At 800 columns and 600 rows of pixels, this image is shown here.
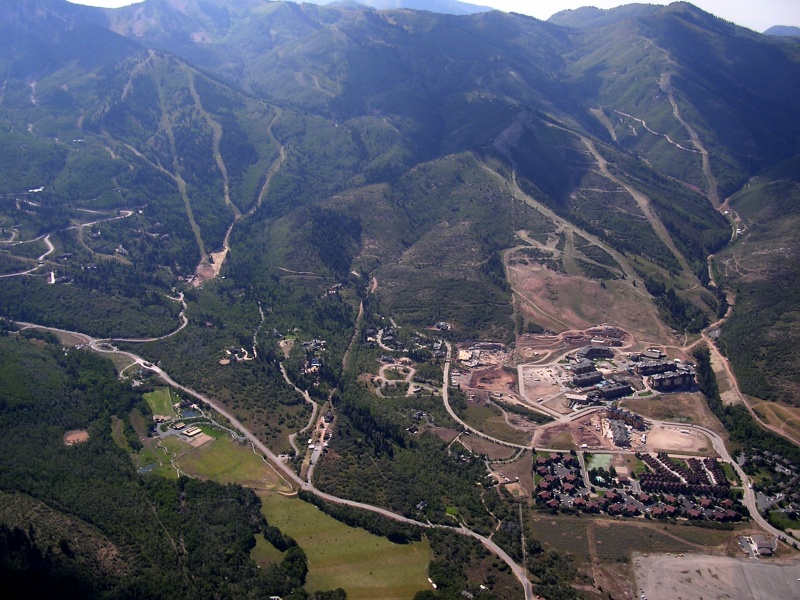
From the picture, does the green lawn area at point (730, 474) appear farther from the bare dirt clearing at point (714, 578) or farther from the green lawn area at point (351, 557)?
the green lawn area at point (351, 557)

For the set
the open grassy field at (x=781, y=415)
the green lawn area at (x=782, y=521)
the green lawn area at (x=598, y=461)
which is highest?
the open grassy field at (x=781, y=415)

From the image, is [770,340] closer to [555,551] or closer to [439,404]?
[439,404]

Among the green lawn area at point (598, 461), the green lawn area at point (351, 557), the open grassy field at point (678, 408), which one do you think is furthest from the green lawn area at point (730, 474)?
the green lawn area at point (351, 557)

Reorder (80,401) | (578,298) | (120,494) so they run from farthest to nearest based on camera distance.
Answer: (578,298) < (80,401) < (120,494)

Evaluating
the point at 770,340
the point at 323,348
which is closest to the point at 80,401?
the point at 323,348

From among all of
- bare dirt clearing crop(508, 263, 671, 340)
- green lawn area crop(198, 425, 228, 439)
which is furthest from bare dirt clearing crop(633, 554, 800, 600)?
bare dirt clearing crop(508, 263, 671, 340)

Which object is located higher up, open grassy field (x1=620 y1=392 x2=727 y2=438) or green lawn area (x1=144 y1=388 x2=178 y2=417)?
open grassy field (x1=620 y1=392 x2=727 y2=438)

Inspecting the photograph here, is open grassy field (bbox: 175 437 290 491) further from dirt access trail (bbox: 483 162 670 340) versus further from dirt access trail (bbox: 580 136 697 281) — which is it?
dirt access trail (bbox: 580 136 697 281)
